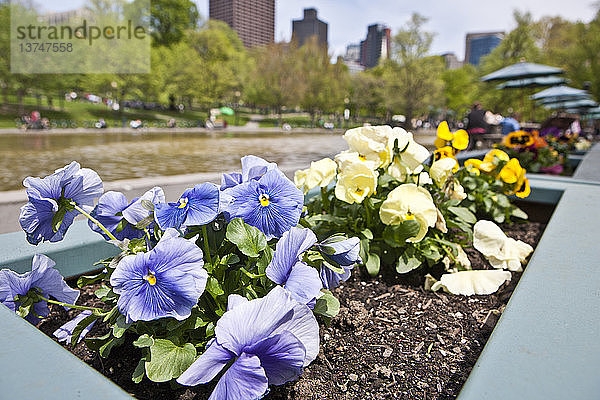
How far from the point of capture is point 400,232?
5.46ft

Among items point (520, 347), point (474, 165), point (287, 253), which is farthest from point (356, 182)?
point (474, 165)

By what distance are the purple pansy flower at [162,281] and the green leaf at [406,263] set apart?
3.25ft

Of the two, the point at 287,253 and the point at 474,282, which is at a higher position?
the point at 287,253

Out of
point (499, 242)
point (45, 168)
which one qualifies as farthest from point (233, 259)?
point (45, 168)

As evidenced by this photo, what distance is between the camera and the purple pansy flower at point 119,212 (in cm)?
120

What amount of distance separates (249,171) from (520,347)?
2.64 ft

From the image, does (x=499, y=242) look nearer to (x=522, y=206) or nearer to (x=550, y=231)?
(x=550, y=231)

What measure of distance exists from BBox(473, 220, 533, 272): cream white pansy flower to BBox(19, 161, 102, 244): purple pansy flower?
1.53 metres

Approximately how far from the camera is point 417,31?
4216 cm

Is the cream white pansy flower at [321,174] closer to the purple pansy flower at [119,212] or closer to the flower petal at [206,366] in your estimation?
the purple pansy flower at [119,212]

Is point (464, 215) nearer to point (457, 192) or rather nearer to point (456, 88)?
point (457, 192)

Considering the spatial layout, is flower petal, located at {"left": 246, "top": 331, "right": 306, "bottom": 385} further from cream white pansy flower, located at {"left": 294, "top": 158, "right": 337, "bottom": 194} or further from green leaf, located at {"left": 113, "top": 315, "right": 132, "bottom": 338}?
cream white pansy flower, located at {"left": 294, "top": 158, "right": 337, "bottom": 194}

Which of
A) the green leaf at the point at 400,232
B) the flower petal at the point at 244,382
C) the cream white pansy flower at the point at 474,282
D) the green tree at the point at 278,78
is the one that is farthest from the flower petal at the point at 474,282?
the green tree at the point at 278,78

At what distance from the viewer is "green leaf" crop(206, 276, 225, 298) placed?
101cm
